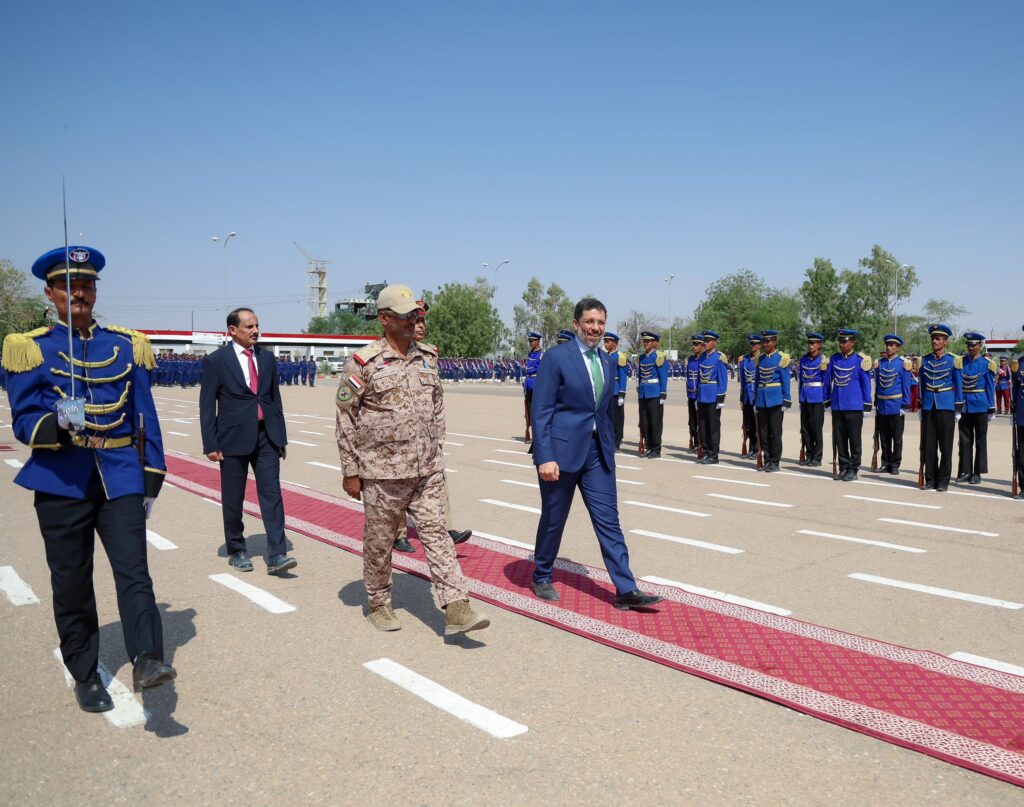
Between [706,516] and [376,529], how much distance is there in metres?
4.85

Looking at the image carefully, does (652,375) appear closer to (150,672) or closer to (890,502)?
(890,502)

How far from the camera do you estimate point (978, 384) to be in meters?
11.5

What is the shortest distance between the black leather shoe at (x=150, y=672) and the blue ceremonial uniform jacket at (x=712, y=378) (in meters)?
11.5

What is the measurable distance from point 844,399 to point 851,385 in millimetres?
219

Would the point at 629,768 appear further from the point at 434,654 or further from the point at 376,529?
the point at 376,529

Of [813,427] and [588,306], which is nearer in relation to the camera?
[588,306]

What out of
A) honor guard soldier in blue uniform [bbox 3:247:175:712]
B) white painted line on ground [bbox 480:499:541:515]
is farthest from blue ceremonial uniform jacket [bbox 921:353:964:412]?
honor guard soldier in blue uniform [bbox 3:247:175:712]

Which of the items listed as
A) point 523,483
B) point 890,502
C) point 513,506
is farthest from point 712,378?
point 513,506

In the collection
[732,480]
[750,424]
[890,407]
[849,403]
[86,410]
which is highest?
[86,410]

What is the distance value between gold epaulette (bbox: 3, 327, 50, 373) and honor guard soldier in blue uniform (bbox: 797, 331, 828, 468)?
11693 mm

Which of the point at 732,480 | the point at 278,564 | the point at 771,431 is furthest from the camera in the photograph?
the point at 771,431

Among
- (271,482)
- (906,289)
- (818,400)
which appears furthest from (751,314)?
(271,482)

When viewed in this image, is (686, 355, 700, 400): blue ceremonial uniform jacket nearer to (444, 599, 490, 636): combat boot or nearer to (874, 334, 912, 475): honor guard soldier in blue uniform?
(874, 334, 912, 475): honor guard soldier in blue uniform

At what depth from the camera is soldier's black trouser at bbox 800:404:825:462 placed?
1373 cm
